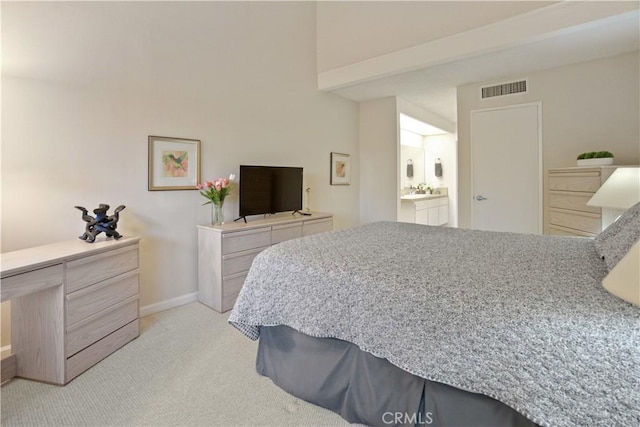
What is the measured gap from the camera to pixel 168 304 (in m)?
2.99

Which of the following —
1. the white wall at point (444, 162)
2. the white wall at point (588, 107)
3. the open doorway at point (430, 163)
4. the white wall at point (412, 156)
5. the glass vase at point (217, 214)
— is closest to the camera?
the glass vase at point (217, 214)

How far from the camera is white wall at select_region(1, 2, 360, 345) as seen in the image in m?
2.17

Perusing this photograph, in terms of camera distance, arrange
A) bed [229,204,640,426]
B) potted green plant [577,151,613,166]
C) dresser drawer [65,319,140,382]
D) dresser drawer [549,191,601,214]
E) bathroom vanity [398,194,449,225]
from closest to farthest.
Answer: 1. bed [229,204,640,426]
2. dresser drawer [65,319,140,382]
3. dresser drawer [549,191,601,214]
4. potted green plant [577,151,613,166]
5. bathroom vanity [398,194,449,225]

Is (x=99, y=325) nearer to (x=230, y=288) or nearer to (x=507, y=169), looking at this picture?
(x=230, y=288)

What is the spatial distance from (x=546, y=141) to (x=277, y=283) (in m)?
3.95

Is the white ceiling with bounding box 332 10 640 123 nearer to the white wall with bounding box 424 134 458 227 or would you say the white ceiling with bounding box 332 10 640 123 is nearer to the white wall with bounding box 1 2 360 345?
the white wall with bounding box 1 2 360 345

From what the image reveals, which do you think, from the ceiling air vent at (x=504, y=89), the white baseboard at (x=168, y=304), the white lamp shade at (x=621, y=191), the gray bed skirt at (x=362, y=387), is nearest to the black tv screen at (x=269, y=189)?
the white baseboard at (x=168, y=304)

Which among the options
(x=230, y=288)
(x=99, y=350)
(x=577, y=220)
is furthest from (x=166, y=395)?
(x=577, y=220)

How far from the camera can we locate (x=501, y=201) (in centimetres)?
414

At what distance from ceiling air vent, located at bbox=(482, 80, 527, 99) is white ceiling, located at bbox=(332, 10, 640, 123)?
85mm

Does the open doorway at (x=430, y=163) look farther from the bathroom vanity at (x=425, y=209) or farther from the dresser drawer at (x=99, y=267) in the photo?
the dresser drawer at (x=99, y=267)

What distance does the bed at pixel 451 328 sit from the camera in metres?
0.90

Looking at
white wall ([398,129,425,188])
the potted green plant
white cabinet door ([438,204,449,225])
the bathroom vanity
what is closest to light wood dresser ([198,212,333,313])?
the bathroom vanity

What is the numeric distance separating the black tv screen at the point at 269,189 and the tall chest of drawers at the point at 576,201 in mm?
2936
